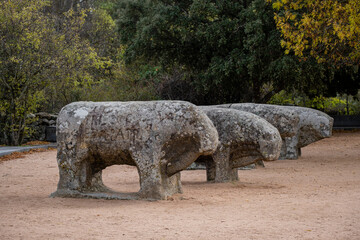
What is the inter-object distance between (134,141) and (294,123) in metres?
8.31

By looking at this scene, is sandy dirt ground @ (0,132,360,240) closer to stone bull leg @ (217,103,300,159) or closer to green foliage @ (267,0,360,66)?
stone bull leg @ (217,103,300,159)

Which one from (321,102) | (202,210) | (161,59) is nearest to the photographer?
(202,210)

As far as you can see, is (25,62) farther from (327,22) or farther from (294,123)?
(327,22)

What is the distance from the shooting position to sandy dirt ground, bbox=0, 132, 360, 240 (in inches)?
267

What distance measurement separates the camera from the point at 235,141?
11914mm

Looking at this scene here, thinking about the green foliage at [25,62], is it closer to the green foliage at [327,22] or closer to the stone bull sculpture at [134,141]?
the green foliage at [327,22]

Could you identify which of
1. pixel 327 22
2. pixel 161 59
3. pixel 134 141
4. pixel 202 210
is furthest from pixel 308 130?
pixel 161 59

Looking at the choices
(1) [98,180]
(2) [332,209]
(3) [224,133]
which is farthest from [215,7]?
(2) [332,209]

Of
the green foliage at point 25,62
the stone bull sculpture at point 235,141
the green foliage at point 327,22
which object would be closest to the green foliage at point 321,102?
the green foliage at point 25,62

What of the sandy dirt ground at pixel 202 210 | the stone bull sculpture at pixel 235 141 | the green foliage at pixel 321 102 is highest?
the green foliage at pixel 321 102

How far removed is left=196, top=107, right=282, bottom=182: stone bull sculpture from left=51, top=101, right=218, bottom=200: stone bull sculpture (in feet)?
7.19

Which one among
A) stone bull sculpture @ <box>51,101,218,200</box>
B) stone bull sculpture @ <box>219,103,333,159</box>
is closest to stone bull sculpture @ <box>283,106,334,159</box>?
stone bull sculpture @ <box>219,103,333,159</box>

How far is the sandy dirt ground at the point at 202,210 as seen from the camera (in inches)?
267

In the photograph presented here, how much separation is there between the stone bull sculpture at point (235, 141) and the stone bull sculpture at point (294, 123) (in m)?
3.81
